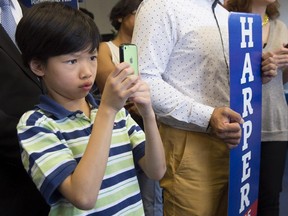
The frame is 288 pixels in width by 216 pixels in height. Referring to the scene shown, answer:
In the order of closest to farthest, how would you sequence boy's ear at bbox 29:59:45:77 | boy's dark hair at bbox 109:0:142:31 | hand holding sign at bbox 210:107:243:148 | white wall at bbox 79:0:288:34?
boy's ear at bbox 29:59:45:77
hand holding sign at bbox 210:107:243:148
boy's dark hair at bbox 109:0:142:31
white wall at bbox 79:0:288:34

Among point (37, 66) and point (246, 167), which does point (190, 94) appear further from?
point (37, 66)

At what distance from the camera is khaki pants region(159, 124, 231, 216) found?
1158mm

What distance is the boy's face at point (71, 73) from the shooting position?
0.73 meters

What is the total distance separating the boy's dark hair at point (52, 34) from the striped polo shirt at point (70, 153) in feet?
0.35

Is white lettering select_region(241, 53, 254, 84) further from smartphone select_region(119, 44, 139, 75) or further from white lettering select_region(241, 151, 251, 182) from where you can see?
smartphone select_region(119, 44, 139, 75)

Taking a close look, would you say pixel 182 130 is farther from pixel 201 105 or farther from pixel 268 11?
pixel 268 11

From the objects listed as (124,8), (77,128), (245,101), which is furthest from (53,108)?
(124,8)

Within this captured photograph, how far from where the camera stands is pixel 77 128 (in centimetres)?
76

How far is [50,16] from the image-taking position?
0.75 m

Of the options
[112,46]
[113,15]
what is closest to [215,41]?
[112,46]

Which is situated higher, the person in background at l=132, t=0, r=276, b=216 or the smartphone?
the smartphone

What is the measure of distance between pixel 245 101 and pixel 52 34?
2.29 ft

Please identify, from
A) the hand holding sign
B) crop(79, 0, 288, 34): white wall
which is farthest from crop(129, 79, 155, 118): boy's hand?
crop(79, 0, 288, 34): white wall

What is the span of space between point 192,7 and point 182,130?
1.34 ft
